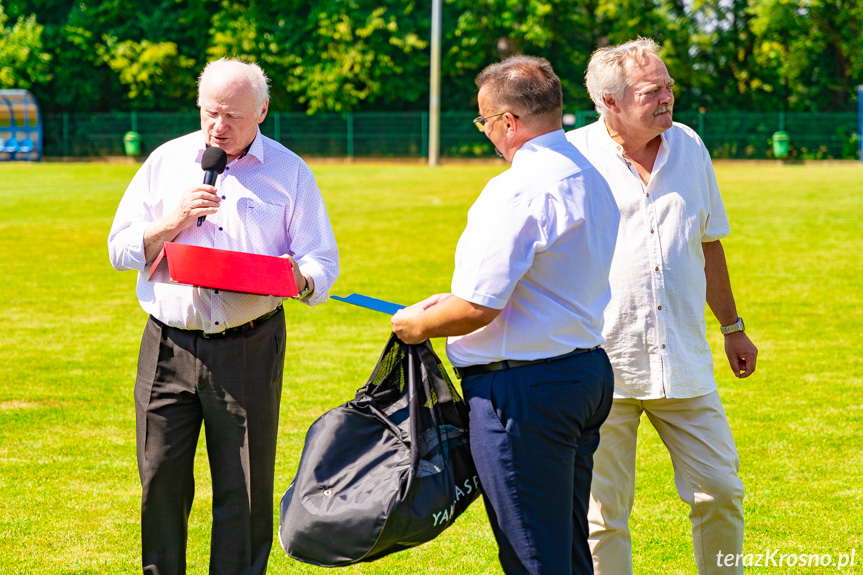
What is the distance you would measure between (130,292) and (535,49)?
34.1 metres

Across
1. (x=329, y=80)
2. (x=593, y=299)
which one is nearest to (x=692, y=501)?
(x=593, y=299)

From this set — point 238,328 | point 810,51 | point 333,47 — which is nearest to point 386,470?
point 238,328

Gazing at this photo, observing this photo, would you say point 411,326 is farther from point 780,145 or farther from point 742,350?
point 780,145

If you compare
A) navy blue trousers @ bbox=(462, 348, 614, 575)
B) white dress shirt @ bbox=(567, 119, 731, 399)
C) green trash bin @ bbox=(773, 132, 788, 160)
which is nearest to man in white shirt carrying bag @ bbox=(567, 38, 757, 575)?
white dress shirt @ bbox=(567, 119, 731, 399)

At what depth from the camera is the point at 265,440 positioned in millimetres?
3795

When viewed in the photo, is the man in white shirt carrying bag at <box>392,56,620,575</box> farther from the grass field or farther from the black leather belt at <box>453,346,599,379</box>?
the grass field

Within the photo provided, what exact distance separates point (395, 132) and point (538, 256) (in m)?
38.6

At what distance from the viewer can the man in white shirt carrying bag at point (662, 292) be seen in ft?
12.3

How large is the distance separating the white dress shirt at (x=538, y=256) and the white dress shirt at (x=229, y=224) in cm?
88

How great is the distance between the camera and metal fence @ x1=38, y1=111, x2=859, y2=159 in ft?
126

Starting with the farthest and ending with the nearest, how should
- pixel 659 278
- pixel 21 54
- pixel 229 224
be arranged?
pixel 21 54
pixel 659 278
pixel 229 224

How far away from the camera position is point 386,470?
9.61 ft

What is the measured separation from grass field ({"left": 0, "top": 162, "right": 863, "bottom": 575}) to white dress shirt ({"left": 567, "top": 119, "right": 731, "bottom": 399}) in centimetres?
124

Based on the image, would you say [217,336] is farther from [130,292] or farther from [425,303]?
[130,292]
